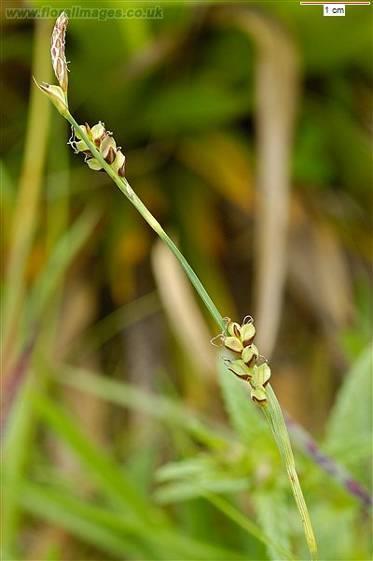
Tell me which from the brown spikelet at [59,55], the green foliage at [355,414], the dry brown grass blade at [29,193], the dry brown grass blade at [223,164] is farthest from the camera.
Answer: the dry brown grass blade at [223,164]

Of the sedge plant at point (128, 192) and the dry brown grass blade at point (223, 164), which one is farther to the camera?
the dry brown grass blade at point (223, 164)

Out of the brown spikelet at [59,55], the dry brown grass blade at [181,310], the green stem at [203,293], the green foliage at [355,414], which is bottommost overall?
the green stem at [203,293]

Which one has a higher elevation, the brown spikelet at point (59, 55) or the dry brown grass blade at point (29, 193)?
the dry brown grass blade at point (29, 193)

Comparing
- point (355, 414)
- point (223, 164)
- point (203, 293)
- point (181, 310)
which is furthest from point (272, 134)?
point (203, 293)

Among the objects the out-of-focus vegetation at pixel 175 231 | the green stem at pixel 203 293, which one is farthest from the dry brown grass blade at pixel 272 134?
the green stem at pixel 203 293

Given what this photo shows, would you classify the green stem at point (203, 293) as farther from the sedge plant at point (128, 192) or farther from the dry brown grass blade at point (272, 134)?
the dry brown grass blade at point (272, 134)

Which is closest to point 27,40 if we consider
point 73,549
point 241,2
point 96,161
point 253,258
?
point 241,2

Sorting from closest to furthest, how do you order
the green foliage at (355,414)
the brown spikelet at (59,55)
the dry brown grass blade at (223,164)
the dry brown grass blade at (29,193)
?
the brown spikelet at (59,55) → the green foliage at (355,414) → the dry brown grass blade at (29,193) → the dry brown grass blade at (223,164)
